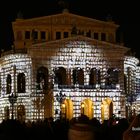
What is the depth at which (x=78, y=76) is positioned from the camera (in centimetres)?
6172

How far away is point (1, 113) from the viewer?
64.5 m

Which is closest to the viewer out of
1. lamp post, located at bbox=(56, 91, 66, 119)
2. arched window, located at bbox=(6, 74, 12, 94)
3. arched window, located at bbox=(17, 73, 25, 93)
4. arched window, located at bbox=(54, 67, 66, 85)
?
lamp post, located at bbox=(56, 91, 66, 119)

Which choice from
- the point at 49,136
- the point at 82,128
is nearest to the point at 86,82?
the point at 49,136

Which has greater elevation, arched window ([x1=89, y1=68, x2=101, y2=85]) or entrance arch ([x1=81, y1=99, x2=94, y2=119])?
arched window ([x1=89, y1=68, x2=101, y2=85])

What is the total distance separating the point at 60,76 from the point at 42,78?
2058 millimetres

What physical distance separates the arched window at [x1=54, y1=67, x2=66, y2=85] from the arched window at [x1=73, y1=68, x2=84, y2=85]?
3.54ft

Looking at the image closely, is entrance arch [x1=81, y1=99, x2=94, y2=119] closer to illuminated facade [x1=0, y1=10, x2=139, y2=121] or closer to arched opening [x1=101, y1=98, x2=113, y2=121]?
illuminated facade [x1=0, y1=10, x2=139, y2=121]

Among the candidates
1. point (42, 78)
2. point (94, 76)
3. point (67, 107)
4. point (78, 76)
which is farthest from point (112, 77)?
point (42, 78)

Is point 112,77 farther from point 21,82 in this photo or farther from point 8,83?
point 8,83

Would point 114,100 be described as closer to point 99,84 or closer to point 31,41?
point 99,84

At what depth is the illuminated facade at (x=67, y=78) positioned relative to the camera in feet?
199

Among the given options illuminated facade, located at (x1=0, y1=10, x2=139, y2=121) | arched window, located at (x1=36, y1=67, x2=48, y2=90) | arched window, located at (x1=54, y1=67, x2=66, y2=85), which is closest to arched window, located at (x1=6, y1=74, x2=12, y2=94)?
illuminated facade, located at (x1=0, y1=10, x2=139, y2=121)

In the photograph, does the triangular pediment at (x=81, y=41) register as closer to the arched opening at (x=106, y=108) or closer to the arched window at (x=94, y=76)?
the arched window at (x=94, y=76)

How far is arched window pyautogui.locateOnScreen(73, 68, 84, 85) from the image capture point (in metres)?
61.2
